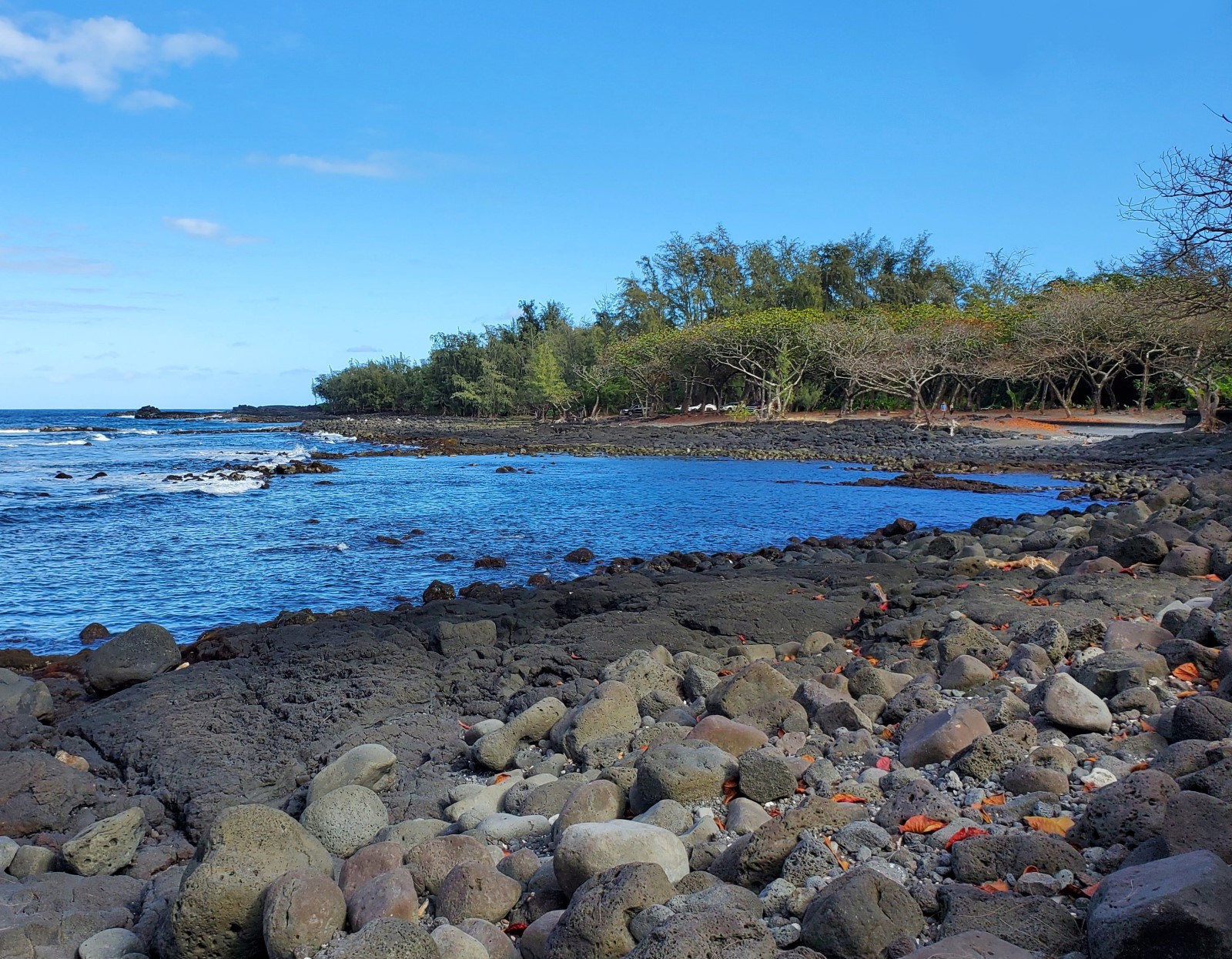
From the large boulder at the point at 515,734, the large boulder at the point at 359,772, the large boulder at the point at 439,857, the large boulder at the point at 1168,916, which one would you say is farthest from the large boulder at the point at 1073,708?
the large boulder at the point at 359,772

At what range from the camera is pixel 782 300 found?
244 feet

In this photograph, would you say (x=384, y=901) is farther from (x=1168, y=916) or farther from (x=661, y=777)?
(x=1168, y=916)

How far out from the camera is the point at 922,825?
4168mm

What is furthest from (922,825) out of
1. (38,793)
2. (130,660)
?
(130,660)

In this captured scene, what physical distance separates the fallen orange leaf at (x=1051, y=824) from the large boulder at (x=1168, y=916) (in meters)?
0.94

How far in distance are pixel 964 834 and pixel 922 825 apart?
222 mm

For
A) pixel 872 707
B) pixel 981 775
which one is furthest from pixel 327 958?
pixel 872 707

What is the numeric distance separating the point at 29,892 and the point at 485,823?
2.61m

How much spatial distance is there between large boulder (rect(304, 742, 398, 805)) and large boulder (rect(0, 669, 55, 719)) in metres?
3.72

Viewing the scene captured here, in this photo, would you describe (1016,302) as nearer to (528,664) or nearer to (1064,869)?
(528,664)

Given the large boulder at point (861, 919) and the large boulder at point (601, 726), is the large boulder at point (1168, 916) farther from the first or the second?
the large boulder at point (601, 726)

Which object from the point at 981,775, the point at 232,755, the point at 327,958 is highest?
the point at 981,775

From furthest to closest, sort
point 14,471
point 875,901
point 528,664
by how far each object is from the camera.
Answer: point 14,471
point 528,664
point 875,901

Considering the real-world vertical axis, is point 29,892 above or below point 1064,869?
below
